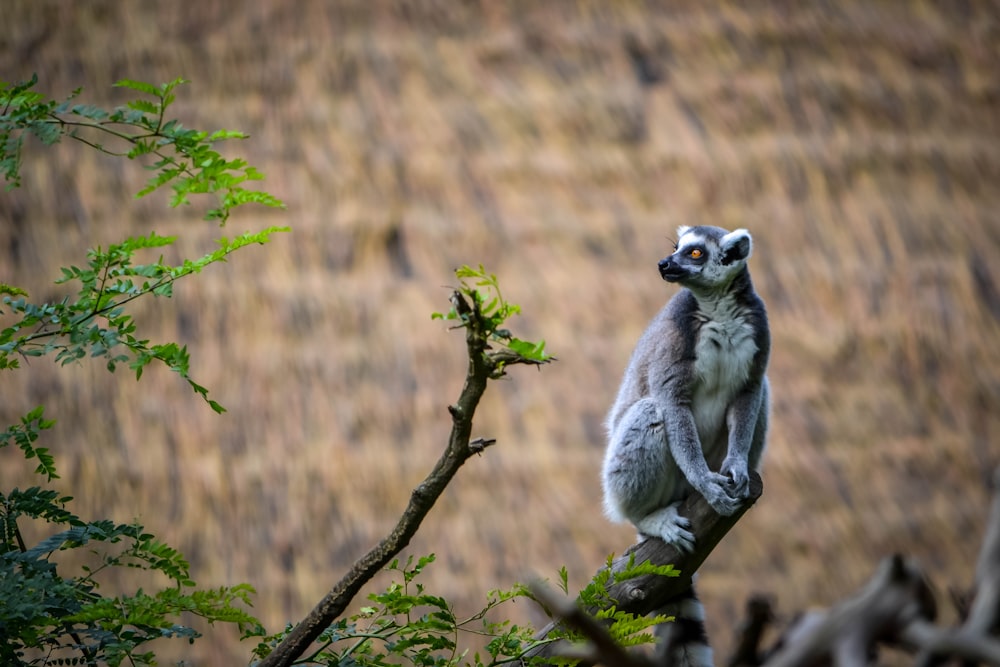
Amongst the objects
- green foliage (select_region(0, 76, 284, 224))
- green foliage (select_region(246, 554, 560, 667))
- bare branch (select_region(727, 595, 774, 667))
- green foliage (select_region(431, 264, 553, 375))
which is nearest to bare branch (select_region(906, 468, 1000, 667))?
bare branch (select_region(727, 595, 774, 667))

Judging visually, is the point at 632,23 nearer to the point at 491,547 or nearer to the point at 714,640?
the point at 491,547

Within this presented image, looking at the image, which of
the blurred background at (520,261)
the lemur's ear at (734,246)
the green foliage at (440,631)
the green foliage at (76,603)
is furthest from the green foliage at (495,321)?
the blurred background at (520,261)

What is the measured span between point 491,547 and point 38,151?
12.8 ft

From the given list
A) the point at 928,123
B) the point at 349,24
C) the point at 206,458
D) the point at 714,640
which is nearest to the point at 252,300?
the point at 206,458

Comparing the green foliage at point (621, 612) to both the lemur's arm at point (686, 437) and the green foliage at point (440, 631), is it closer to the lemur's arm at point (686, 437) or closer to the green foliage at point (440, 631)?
the green foliage at point (440, 631)

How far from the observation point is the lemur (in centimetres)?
344

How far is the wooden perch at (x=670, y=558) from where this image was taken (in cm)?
280

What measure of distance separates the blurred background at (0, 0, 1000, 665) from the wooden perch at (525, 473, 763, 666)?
291 cm

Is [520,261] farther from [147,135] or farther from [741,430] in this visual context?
[147,135]

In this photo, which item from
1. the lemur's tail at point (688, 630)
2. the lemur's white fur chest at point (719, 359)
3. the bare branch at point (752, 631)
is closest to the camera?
the bare branch at point (752, 631)

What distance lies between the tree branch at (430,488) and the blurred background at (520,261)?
3901mm

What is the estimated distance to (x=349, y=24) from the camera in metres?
6.77

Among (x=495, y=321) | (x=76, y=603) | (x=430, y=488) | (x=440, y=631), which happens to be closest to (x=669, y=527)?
(x=440, y=631)

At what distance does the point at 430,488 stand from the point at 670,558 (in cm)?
124
